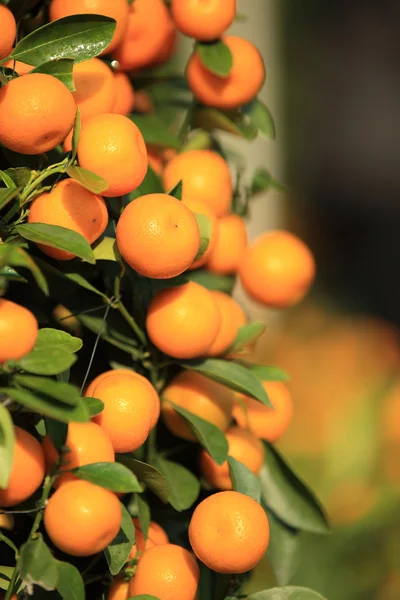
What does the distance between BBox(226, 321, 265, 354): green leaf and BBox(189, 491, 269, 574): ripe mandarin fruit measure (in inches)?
4.9

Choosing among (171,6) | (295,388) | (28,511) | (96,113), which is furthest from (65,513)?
(295,388)

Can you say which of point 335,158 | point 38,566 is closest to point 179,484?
point 38,566

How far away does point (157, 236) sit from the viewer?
1.50ft

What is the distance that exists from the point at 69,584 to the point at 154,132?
0.34 m

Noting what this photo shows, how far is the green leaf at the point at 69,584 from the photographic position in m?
0.42

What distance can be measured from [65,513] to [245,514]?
0.11 metres

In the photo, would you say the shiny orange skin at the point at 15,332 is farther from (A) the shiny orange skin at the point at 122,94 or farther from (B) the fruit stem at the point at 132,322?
(A) the shiny orange skin at the point at 122,94

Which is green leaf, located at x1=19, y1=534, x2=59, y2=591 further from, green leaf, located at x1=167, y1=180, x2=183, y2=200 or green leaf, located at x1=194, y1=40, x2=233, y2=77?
green leaf, located at x1=194, y1=40, x2=233, y2=77

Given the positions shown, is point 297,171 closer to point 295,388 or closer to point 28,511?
point 295,388

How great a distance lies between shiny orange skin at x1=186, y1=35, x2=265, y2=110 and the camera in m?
0.60

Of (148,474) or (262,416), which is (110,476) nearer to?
(148,474)

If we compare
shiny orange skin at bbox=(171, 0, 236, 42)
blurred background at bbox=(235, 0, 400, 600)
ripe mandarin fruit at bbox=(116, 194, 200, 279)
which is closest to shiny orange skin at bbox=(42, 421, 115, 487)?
ripe mandarin fruit at bbox=(116, 194, 200, 279)

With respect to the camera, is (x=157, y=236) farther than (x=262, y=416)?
No

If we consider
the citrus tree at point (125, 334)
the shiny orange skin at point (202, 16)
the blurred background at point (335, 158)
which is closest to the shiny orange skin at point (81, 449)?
the citrus tree at point (125, 334)
